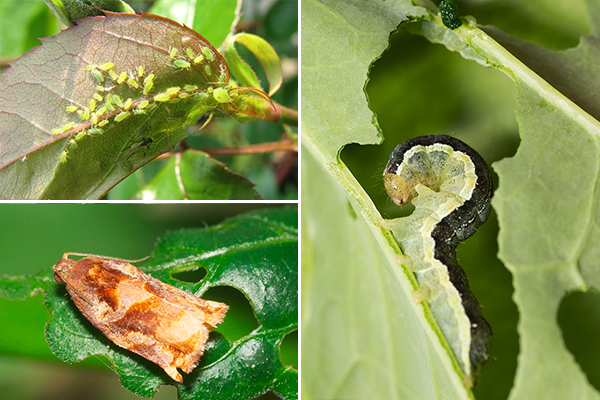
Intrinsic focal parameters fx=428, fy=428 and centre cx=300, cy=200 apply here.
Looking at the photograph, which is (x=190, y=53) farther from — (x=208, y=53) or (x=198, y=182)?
(x=198, y=182)

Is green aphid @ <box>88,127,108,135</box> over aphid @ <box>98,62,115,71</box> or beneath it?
beneath

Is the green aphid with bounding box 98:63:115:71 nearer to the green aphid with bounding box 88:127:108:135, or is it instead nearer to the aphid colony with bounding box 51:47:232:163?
the aphid colony with bounding box 51:47:232:163

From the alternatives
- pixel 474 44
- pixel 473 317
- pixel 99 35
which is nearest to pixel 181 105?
pixel 99 35

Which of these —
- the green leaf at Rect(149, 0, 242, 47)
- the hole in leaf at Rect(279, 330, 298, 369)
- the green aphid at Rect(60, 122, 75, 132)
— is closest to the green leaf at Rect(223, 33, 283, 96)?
the green leaf at Rect(149, 0, 242, 47)

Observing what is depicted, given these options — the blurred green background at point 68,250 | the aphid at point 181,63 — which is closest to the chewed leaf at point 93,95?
the aphid at point 181,63

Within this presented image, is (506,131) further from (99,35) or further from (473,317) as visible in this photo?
(99,35)

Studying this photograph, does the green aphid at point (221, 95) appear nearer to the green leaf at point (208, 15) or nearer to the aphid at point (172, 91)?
the aphid at point (172, 91)
